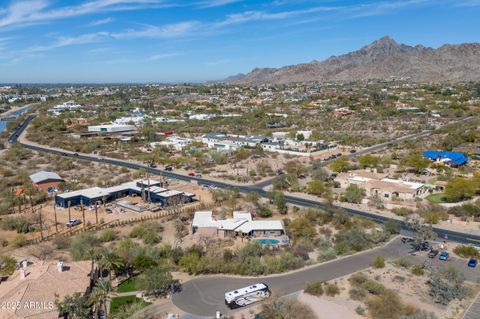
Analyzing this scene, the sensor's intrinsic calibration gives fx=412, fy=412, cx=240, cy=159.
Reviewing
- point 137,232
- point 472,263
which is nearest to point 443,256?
point 472,263

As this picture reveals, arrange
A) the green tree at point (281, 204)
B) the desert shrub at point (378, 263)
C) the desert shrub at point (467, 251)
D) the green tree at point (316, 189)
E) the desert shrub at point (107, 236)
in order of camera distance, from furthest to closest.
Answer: the green tree at point (316, 189) → the green tree at point (281, 204) → the desert shrub at point (107, 236) → the desert shrub at point (467, 251) → the desert shrub at point (378, 263)

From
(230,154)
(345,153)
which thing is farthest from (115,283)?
(345,153)

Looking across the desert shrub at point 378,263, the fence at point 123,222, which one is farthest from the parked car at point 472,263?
the fence at point 123,222

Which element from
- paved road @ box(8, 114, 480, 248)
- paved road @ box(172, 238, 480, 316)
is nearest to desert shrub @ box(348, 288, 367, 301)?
paved road @ box(172, 238, 480, 316)

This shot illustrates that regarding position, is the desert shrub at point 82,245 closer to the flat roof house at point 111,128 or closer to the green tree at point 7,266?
the green tree at point 7,266

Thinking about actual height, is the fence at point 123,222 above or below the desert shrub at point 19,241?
below

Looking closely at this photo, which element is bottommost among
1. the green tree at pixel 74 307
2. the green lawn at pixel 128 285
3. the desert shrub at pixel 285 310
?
the green lawn at pixel 128 285

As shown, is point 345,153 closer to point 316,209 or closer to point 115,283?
point 316,209
